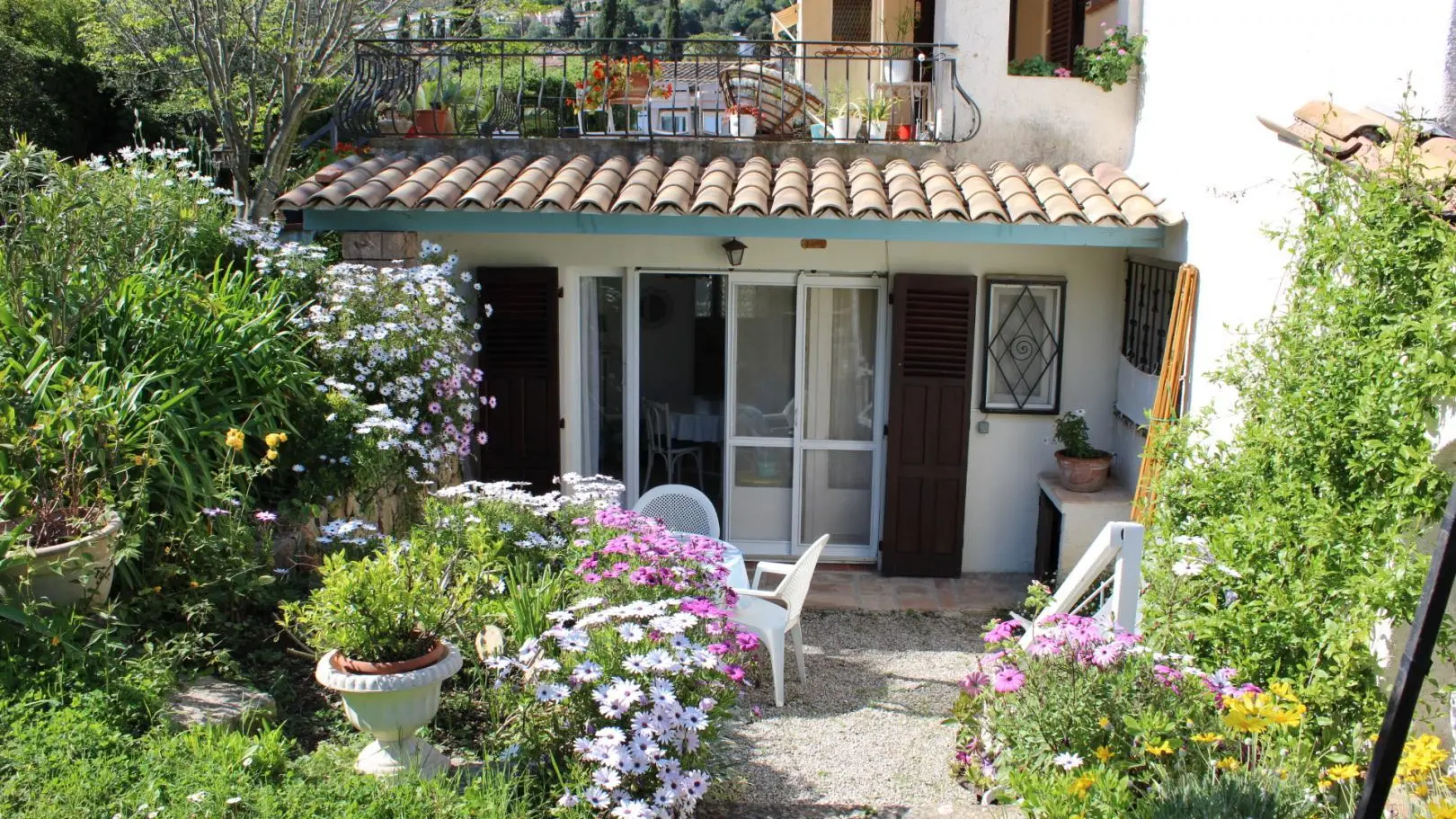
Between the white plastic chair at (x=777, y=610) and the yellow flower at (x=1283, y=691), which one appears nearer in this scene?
the yellow flower at (x=1283, y=691)

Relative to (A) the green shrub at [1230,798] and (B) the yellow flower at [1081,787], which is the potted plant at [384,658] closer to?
(B) the yellow flower at [1081,787]

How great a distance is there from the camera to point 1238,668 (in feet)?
14.8

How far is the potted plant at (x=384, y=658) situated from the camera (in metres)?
3.59

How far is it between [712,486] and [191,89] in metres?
8.45

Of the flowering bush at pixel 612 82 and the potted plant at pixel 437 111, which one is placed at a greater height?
the flowering bush at pixel 612 82

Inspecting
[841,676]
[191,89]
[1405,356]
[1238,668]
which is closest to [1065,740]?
[1238,668]

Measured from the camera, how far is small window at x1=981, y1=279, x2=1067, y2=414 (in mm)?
8078

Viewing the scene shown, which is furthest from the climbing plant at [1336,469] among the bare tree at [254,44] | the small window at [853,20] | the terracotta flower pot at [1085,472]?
the small window at [853,20]

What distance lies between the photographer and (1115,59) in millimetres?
7766

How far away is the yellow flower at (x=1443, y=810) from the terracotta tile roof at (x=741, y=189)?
13.8 ft

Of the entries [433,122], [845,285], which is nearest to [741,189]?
[845,285]

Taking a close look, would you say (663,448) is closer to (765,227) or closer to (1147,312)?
(765,227)

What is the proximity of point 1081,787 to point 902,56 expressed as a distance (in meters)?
7.62

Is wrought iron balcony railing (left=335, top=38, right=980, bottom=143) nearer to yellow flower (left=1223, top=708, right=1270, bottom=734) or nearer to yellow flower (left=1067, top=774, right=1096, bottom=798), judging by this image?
yellow flower (left=1223, top=708, right=1270, bottom=734)
